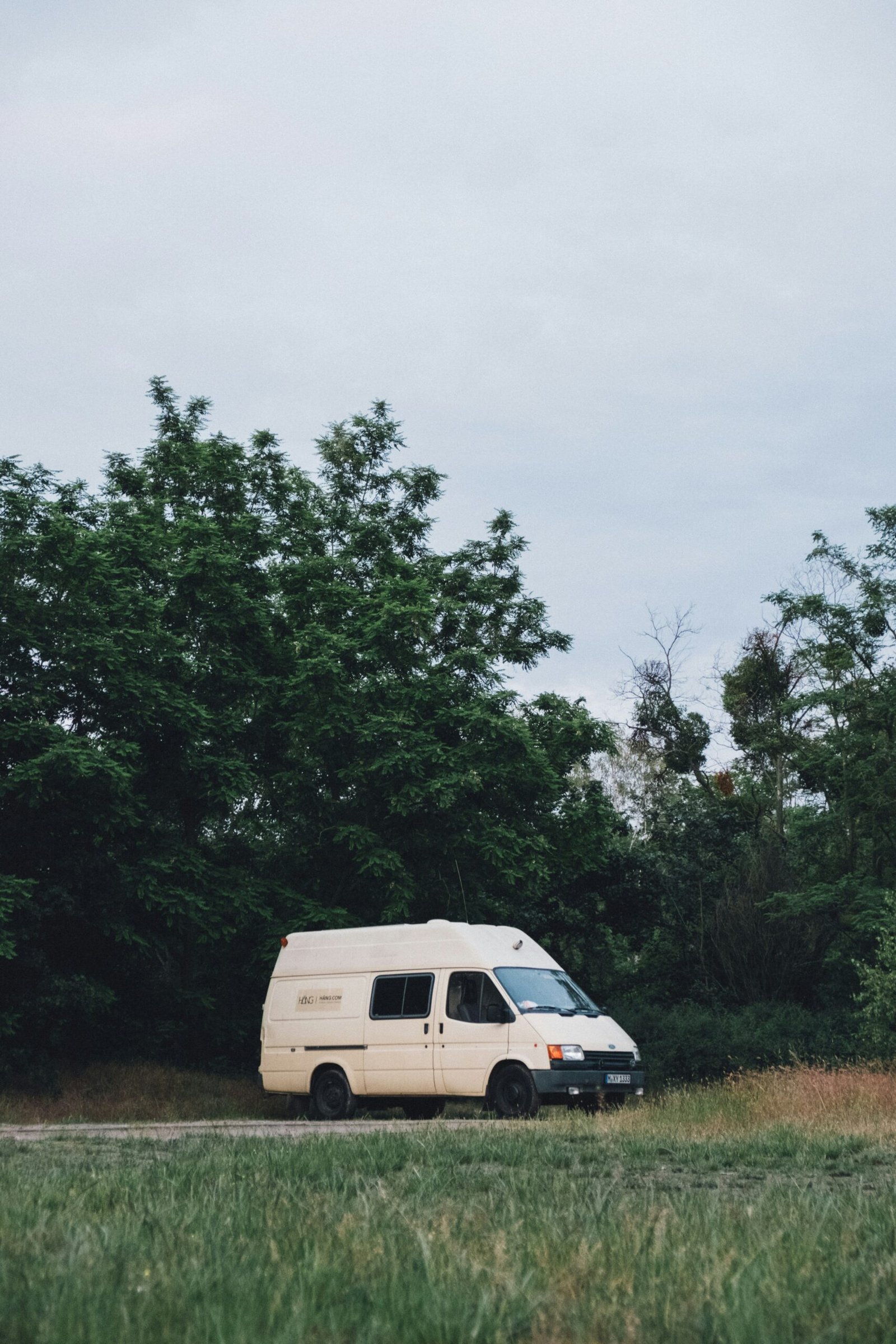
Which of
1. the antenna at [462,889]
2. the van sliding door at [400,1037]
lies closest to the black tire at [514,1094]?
the van sliding door at [400,1037]

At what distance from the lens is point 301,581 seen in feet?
97.8

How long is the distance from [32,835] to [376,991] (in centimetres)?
801

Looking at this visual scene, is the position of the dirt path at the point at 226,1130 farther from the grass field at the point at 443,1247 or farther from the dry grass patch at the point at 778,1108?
the grass field at the point at 443,1247

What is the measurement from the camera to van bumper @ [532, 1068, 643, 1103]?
55.7 feet

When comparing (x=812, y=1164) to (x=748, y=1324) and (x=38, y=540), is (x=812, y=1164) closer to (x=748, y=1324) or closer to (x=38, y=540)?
(x=748, y=1324)

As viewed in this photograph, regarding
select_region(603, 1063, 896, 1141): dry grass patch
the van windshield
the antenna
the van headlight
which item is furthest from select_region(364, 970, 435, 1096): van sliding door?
the antenna

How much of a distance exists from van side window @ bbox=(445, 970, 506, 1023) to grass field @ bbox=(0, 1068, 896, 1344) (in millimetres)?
7886

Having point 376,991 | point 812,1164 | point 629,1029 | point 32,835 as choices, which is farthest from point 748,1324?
point 629,1029

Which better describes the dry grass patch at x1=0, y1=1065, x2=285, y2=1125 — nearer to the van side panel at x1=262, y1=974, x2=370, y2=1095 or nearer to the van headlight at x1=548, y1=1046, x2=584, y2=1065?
the van side panel at x1=262, y1=974, x2=370, y2=1095

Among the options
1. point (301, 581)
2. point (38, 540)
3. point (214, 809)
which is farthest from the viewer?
point (301, 581)

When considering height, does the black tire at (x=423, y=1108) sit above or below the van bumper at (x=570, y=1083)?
below

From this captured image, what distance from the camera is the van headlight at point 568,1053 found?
56.3ft

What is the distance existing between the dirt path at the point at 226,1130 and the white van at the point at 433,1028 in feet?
4.12

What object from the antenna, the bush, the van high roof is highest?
the antenna
